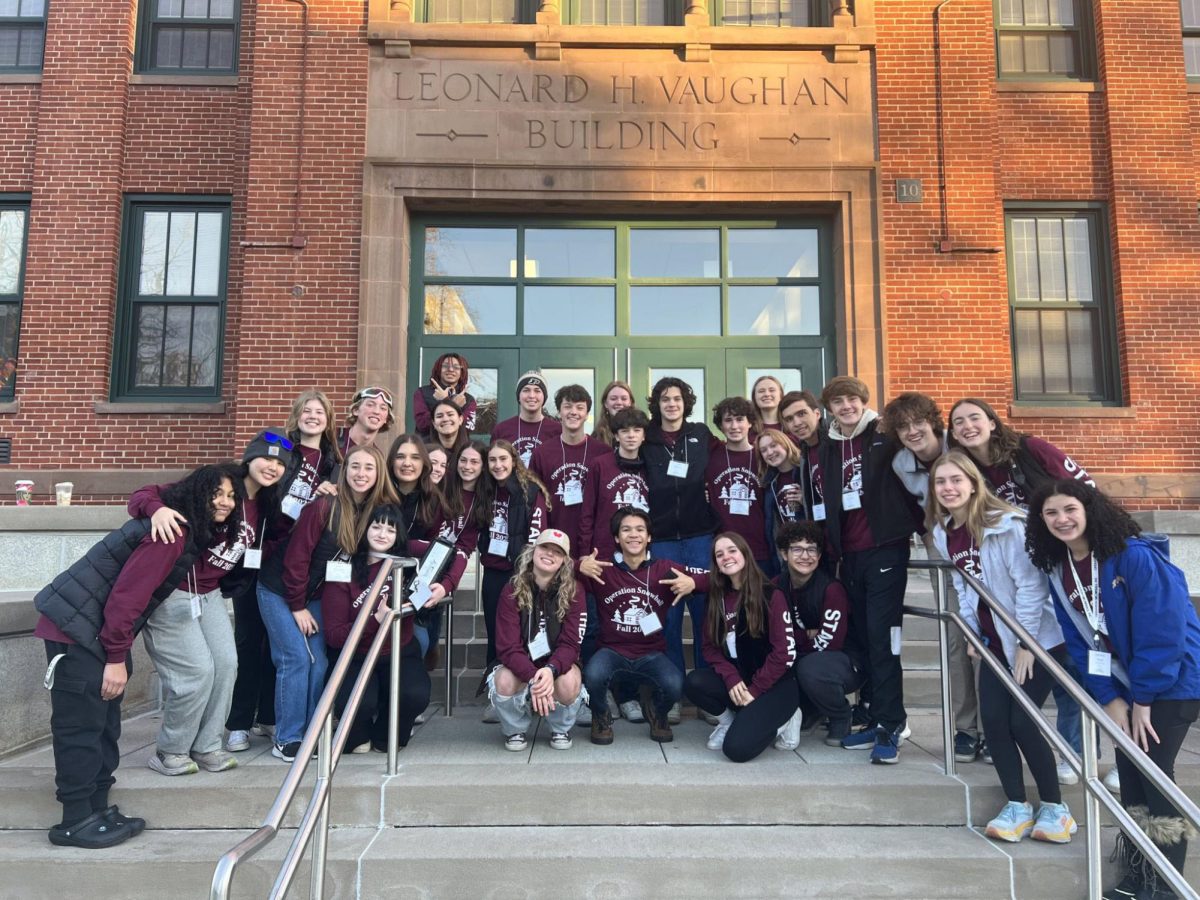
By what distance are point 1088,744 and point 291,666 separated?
400 centimetres

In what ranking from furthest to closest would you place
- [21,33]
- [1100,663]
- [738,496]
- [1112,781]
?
[21,33] < [738,496] < [1112,781] < [1100,663]

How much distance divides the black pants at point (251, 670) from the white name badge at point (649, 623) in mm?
2259

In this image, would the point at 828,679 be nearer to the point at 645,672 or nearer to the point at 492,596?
the point at 645,672

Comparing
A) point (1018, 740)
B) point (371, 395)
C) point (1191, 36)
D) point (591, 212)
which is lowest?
point (1018, 740)

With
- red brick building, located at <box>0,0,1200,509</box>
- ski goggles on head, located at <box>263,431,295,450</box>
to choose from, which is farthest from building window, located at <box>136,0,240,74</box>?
ski goggles on head, located at <box>263,431,295,450</box>

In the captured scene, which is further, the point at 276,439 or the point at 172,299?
the point at 172,299

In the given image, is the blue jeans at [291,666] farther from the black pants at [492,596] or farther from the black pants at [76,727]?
the black pants at [492,596]

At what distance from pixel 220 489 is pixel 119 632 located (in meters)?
0.82

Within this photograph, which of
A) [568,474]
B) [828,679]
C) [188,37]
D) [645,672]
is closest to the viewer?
[828,679]

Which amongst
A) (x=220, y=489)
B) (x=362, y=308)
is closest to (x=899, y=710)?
(x=220, y=489)

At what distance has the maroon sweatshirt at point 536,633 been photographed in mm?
4820

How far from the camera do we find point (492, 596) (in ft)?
18.1

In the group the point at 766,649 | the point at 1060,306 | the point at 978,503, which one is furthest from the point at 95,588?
the point at 1060,306

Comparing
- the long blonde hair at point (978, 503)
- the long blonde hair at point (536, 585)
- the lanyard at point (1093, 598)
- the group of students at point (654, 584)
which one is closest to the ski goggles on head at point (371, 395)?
the group of students at point (654, 584)
